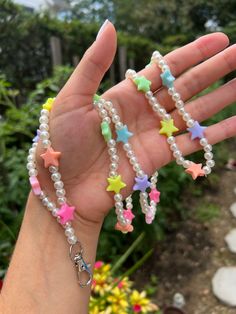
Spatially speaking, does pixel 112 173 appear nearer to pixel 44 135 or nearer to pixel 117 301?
pixel 44 135

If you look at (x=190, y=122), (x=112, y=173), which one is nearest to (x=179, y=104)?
(x=190, y=122)

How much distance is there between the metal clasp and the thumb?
1.56 feet

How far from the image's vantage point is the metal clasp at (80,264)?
4.11ft

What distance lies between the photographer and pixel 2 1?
2988 mm

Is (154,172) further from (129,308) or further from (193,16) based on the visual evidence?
(193,16)

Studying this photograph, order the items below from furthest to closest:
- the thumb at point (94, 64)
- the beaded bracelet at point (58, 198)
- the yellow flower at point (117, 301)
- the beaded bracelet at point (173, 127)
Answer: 1. the yellow flower at point (117, 301)
2. the beaded bracelet at point (173, 127)
3. the beaded bracelet at point (58, 198)
4. the thumb at point (94, 64)

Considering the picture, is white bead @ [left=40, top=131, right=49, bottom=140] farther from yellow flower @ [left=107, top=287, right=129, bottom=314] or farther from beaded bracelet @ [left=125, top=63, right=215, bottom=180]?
yellow flower @ [left=107, top=287, right=129, bottom=314]

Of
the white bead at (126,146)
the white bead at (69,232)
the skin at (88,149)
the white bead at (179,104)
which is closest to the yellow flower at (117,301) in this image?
the skin at (88,149)

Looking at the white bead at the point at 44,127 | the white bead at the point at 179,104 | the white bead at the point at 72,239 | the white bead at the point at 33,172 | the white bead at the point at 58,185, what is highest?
the white bead at the point at 44,127

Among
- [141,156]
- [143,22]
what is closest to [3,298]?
[141,156]

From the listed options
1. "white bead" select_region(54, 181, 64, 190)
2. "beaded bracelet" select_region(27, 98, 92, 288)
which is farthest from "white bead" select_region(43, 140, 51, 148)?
"white bead" select_region(54, 181, 64, 190)

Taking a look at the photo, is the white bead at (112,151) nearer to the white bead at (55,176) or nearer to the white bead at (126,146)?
the white bead at (126,146)

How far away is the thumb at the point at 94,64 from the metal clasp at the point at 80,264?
47cm

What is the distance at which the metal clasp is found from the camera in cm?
125
